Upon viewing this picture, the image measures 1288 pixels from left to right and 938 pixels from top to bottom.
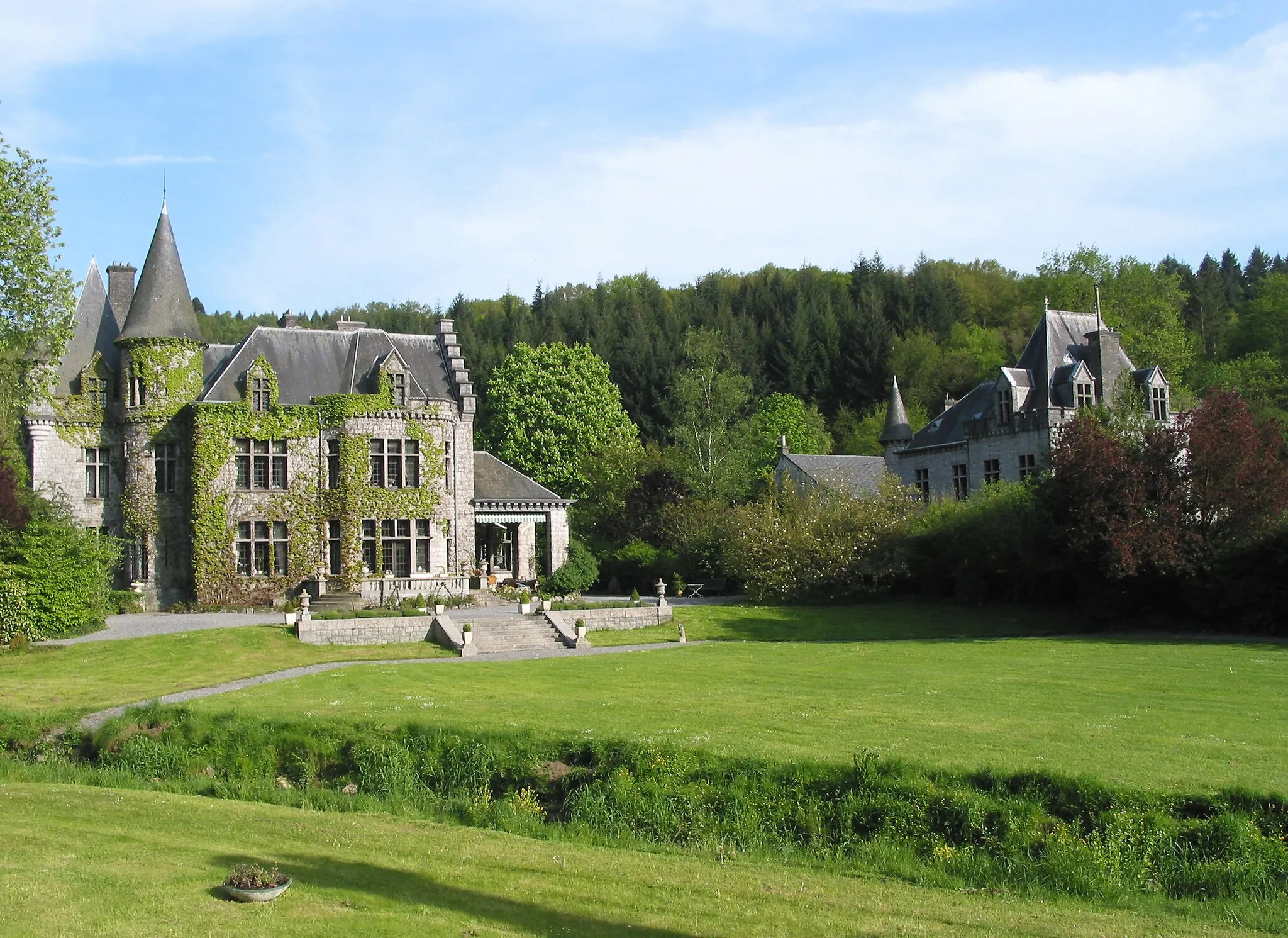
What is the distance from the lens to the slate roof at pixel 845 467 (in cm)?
5334

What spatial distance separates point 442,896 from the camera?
9.73 meters

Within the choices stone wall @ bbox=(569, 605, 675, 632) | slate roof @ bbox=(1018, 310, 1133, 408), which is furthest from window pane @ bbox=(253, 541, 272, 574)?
slate roof @ bbox=(1018, 310, 1133, 408)

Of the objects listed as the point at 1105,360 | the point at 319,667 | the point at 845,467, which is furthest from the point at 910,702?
the point at 845,467

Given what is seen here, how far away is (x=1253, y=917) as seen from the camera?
9586 mm

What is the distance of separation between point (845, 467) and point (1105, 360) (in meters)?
13.8

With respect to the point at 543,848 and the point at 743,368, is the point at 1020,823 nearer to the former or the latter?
the point at 543,848

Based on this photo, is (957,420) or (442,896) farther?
(957,420)

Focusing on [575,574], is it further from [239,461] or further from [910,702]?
[910,702]

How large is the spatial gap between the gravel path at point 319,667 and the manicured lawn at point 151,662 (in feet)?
1.68

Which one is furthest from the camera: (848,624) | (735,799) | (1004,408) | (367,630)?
(1004,408)

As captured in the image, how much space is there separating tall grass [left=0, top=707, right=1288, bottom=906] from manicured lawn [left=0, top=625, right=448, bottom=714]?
Result: 138 inches

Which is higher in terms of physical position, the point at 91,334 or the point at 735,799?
the point at 91,334

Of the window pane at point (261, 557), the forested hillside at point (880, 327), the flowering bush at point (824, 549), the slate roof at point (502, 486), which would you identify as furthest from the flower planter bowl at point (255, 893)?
the forested hillside at point (880, 327)

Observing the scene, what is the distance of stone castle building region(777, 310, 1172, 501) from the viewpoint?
45.0m
